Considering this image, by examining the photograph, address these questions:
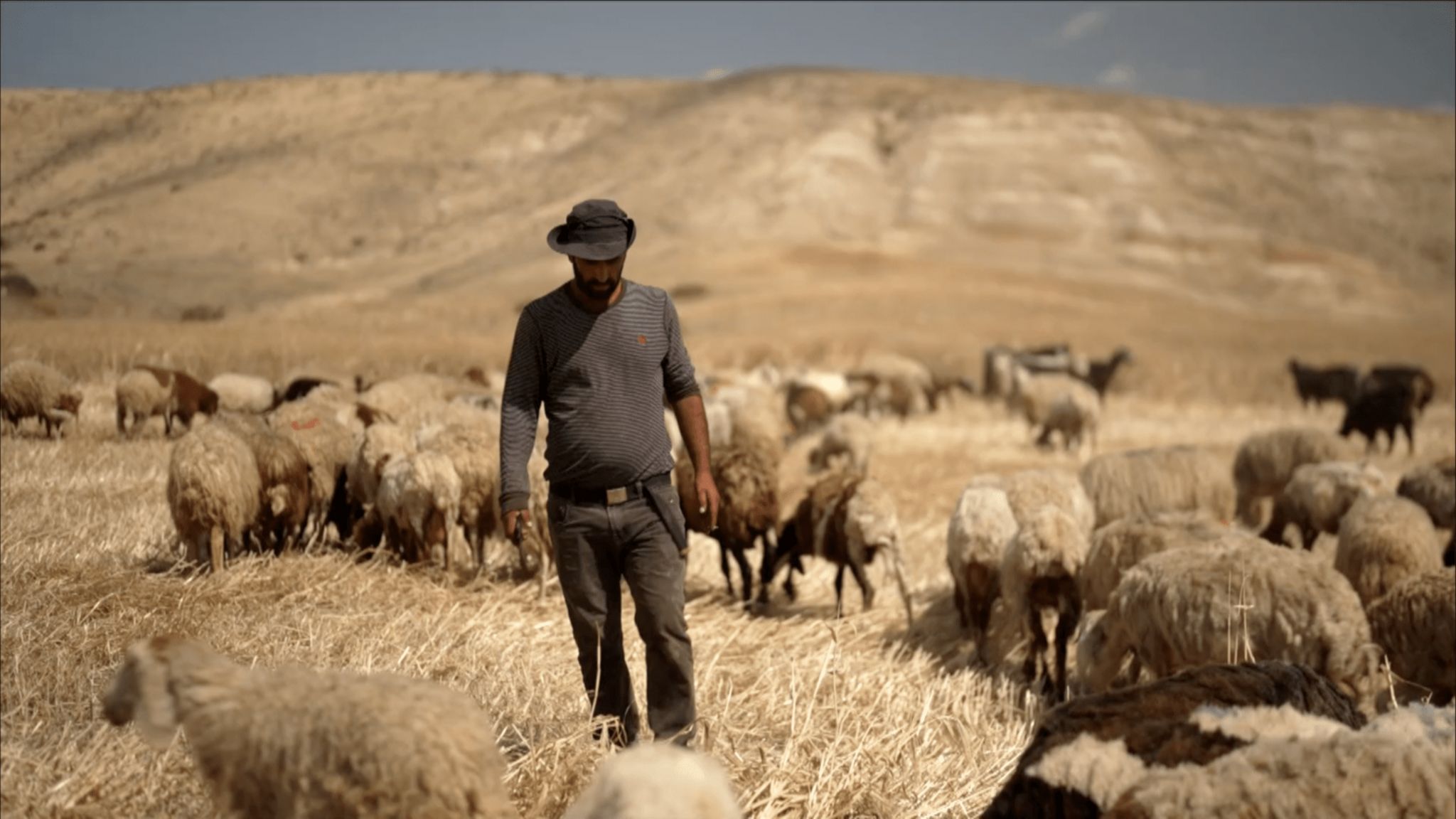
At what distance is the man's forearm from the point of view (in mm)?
4992

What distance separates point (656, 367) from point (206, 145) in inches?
718

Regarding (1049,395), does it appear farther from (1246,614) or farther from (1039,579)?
(1246,614)

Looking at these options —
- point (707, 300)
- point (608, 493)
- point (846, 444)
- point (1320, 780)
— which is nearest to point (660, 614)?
point (608, 493)

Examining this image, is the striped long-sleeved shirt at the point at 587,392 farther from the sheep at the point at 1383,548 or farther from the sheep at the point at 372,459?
the sheep at the point at 1383,548

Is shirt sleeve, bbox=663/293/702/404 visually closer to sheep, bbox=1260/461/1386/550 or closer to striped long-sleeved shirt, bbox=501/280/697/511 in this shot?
striped long-sleeved shirt, bbox=501/280/697/511

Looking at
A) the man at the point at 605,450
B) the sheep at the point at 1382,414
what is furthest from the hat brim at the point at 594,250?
the sheep at the point at 1382,414

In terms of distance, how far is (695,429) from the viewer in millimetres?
4996

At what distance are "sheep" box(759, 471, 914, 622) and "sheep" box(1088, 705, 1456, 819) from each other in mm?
6512

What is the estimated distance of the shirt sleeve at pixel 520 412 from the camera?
4645 millimetres

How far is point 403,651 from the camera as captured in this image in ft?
17.5

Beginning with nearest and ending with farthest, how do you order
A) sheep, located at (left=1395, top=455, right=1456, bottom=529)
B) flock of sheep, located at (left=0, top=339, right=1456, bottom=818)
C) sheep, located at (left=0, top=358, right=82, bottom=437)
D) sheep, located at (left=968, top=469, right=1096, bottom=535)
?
flock of sheep, located at (left=0, top=339, right=1456, bottom=818) → sheep, located at (left=968, top=469, right=1096, bottom=535) → sheep, located at (left=1395, top=455, right=1456, bottom=529) → sheep, located at (left=0, top=358, right=82, bottom=437)

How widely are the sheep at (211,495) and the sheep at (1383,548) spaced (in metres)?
8.47

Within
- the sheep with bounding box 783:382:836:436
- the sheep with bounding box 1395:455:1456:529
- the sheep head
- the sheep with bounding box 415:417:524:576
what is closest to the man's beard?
the sheep head

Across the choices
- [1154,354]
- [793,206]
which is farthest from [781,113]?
[1154,354]
